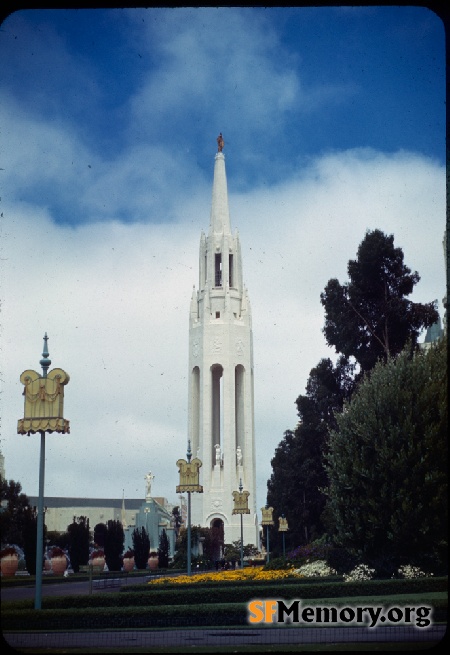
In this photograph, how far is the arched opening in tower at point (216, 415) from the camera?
75137 mm

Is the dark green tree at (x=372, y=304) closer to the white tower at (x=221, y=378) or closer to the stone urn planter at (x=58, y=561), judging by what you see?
the stone urn planter at (x=58, y=561)

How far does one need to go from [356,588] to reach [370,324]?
23.2 meters

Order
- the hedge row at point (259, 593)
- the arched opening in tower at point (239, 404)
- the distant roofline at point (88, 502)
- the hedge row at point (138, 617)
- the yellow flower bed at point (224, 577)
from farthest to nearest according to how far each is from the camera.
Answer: the distant roofline at point (88, 502), the arched opening in tower at point (239, 404), the yellow flower bed at point (224, 577), the hedge row at point (259, 593), the hedge row at point (138, 617)

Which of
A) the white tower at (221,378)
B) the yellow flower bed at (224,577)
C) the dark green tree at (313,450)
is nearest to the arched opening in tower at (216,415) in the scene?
the white tower at (221,378)

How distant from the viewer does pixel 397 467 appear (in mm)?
24156

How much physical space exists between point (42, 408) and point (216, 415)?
60138 mm

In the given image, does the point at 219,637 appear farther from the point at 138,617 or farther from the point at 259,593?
the point at 259,593

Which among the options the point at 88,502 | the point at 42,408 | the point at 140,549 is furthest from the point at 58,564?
the point at 88,502

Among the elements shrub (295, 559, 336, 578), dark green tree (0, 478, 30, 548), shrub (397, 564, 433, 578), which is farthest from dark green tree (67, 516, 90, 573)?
shrub (397, 564, 433, 578)

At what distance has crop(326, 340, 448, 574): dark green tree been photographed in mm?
23766

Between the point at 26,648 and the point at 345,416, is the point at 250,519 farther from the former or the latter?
the point at 26,648

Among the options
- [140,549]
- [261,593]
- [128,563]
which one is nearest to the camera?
[261,593]

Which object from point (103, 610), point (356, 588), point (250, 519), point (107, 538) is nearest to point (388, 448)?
point (356, 588)

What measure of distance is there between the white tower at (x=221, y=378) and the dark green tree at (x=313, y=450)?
16.7 meters
